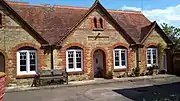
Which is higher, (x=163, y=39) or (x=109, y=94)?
(x=163, y=39)

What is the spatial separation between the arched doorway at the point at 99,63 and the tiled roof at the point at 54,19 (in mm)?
3901

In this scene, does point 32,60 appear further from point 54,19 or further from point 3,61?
point 54,19

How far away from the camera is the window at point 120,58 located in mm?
24125

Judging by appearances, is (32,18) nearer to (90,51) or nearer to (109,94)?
(90,51)

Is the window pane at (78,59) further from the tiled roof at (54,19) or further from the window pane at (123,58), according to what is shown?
the window pane at (123,58)

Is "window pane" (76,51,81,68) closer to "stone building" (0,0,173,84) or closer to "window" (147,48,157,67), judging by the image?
"stone building" (0,0,173,84)

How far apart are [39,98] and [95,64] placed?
10698mm

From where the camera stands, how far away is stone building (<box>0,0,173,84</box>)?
19.7m

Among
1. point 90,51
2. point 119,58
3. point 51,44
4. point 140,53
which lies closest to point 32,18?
point 51,44

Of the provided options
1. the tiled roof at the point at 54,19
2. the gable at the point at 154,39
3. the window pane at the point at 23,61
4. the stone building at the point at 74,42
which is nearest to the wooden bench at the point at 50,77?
the stone building at the point at 74,42

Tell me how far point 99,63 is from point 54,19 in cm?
604

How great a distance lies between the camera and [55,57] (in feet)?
68.8

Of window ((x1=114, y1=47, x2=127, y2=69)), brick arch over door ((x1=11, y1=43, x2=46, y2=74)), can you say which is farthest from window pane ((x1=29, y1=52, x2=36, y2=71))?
window ((x1=114, y1=47, x2=127, y2=69))

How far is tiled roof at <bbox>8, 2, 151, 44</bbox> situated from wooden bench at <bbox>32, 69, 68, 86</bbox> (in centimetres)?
262
